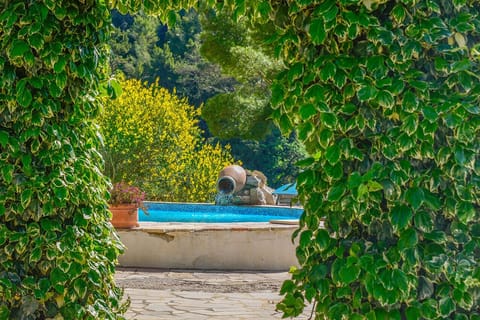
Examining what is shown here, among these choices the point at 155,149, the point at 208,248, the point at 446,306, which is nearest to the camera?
the point at 446,306

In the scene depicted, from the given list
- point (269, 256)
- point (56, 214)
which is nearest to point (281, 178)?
point (269, 256)

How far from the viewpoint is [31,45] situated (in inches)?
120

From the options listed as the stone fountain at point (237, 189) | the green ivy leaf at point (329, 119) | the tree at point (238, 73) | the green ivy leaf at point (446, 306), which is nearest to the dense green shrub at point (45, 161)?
the green ivy leaf at point (329, 119)

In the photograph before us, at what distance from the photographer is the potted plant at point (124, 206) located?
7609 mm

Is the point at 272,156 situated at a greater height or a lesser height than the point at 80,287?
lesser

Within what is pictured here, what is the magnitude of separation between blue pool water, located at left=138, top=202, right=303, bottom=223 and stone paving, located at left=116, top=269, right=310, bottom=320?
6.32 meters

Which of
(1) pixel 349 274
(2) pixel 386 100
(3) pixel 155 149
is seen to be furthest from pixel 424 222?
(3) pixel 155 149

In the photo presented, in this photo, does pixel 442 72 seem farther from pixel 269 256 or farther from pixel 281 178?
pixel 281 178

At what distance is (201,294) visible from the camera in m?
5.87

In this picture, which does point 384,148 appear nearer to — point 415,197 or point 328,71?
point 415,197

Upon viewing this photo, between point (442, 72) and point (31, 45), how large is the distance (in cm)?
193

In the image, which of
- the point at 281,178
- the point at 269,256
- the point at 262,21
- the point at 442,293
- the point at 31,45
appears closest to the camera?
the point at 442,293

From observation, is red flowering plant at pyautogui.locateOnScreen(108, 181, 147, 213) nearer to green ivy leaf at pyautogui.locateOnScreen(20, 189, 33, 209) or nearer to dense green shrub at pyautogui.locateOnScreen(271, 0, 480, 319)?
green ivy leaf at pyautogui.locateOnScreen(20, 189, 33, 209)

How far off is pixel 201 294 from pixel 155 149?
9.11 meters
